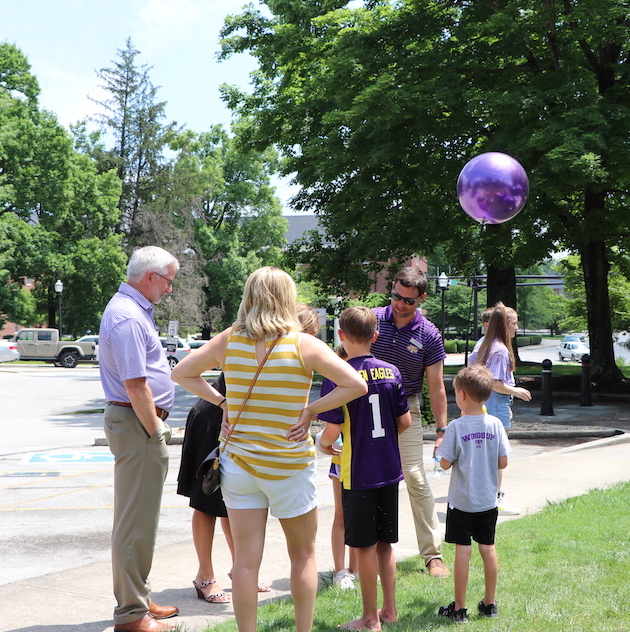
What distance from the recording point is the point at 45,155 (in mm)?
43906

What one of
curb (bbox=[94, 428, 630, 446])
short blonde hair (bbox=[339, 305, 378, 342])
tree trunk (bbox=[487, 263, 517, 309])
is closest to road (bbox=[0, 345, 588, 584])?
curb (bbox=[94, 428, 630, 446])

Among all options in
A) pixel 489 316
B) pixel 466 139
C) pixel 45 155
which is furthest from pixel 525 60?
pixel 45 155

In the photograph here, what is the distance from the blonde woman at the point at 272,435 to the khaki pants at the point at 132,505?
28.2 inches

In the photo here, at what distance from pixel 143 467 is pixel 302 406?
1.09 meters

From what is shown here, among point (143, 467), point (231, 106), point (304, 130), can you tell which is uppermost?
point (231, 106)

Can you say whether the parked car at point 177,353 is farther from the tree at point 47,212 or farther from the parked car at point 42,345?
the tree at point 47,212

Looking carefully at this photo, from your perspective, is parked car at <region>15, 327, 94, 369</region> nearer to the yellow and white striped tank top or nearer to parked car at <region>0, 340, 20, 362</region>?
parked car at <region>0, 340, 20, 362</region>

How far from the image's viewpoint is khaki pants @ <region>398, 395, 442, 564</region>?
17.3 ft

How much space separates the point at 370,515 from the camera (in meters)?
4.12

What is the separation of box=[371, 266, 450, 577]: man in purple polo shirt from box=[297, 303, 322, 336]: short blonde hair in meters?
0.90

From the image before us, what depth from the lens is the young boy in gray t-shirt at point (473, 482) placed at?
4273 millimetres

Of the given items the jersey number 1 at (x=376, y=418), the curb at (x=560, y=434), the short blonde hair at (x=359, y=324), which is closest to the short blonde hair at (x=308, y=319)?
the short blonde hair at (x=359, y=324)

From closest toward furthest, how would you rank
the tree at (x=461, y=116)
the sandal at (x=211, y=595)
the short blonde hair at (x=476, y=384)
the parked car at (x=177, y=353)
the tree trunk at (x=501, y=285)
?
the short blonde hair at (x=476, y=384)
the sandal at (x=211, y=595)
the tree at (x=461, y=116)
the tree trunk at (x=501, y=285)
the parked car at (x=177, y=353)

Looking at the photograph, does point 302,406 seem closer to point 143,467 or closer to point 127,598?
point 143,467
